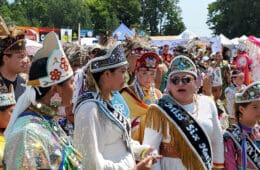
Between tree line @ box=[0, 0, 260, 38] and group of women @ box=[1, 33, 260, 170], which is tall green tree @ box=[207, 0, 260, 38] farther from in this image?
group of women @ box=[1, 33, 260, 170]

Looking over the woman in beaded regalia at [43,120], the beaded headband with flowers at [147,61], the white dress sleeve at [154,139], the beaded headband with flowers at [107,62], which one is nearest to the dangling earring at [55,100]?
the woman in beaded regalia at [43,120]

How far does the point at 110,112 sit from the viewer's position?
3.45 metres

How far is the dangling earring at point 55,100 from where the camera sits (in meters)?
2.79

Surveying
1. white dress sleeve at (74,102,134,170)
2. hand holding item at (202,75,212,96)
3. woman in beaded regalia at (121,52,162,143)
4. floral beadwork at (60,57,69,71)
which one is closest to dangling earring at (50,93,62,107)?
floral beadwork at (60,57,69,71)

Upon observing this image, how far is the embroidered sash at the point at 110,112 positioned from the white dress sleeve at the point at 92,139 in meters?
0.04

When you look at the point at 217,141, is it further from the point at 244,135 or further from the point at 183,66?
the point at 183,66

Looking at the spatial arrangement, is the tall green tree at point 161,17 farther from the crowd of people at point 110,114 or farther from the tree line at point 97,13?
the crowd of people at point 110,114

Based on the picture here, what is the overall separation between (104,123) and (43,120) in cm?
73

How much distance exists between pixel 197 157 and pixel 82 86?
1.17 meters

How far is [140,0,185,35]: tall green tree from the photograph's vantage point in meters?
76.5

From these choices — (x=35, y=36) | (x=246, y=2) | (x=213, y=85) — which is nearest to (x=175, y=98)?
(x=213, y=85)

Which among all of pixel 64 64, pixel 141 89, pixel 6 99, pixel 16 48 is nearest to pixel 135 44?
pixel 141 89

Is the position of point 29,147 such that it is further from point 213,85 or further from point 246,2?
point 246,2

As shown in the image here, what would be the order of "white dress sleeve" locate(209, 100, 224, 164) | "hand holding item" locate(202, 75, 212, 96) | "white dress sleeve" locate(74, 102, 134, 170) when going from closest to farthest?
"white dress sleeve" locate(74, 102, 134, 170) → "white dress sleeve" locate(209, 100, 224, 164) → "hand holding item" locate(202, 75, 212, 96)
